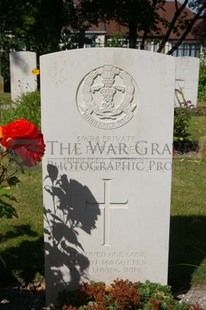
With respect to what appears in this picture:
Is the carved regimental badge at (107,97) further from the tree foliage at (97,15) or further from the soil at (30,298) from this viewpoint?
the tree foliage at (97,15)

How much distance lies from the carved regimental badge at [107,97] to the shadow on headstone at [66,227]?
1.33ft

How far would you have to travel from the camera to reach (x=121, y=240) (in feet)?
9.72

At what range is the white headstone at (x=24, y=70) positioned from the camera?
1030 centimetres

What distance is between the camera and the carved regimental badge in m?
2.70

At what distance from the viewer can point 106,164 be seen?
2.83 meters

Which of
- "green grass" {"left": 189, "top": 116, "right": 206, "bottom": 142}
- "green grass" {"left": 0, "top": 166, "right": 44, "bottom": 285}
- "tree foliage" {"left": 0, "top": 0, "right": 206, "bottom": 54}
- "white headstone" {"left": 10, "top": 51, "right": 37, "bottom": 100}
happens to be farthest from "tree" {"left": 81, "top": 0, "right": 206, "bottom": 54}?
"green grass" {"left": 0, "top": 166, "right": 44, "bottom": 285}

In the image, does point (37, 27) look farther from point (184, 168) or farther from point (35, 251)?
point (35, 251)

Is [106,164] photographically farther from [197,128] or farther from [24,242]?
[197,128]

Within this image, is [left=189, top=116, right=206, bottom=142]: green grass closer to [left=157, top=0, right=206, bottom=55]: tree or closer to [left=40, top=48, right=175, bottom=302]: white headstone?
[left=40, top=48, right=175, bottom=302]: white headstone

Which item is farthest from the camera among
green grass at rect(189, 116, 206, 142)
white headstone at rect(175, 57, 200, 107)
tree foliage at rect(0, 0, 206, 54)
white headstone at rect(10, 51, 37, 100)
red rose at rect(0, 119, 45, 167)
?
tree foliage at rect(0, 0, 206, 54)

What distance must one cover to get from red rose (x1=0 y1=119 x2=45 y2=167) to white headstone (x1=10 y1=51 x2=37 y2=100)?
8029 mm

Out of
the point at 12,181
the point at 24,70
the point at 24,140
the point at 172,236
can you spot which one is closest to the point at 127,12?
the point at 24,70

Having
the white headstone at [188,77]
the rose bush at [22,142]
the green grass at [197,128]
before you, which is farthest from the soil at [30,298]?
the white headstone at [188,77]

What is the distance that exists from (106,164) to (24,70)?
7924 millimetres
